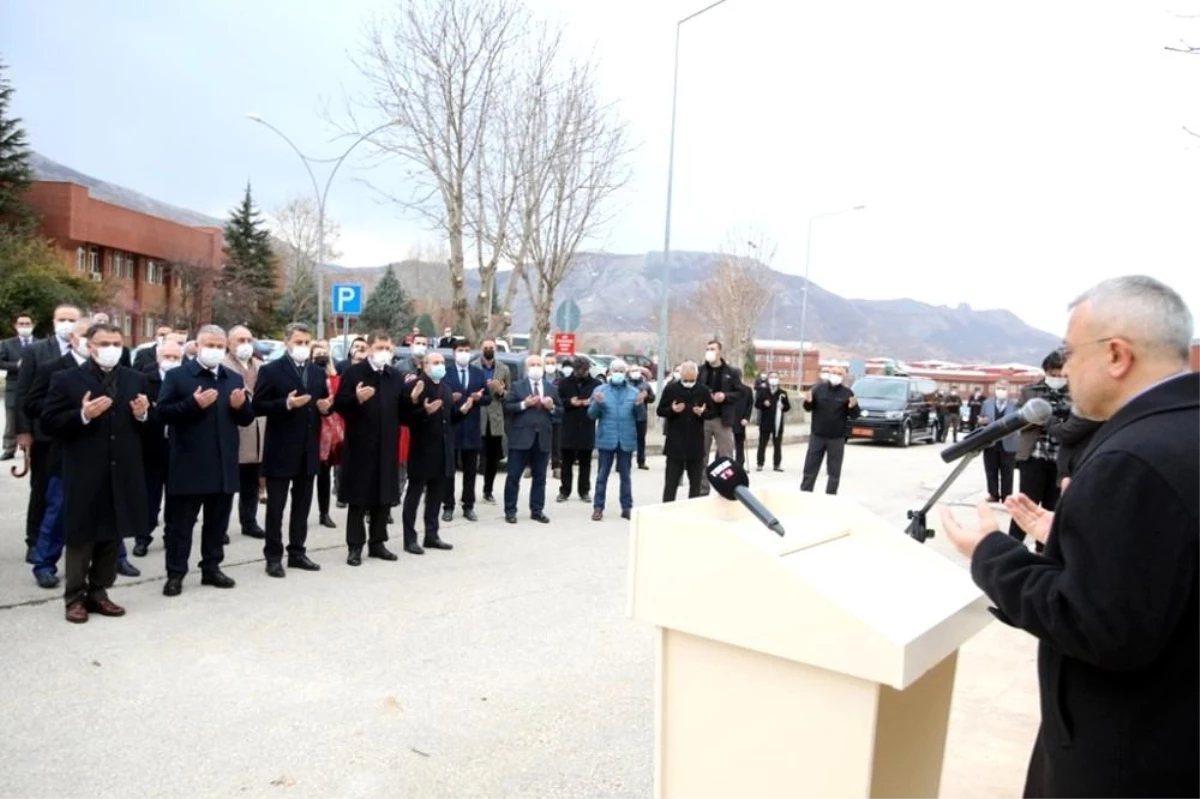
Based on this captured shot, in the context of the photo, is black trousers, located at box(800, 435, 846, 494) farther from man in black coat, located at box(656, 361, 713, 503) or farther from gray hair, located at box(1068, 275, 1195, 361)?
gray hair, located at box(1068, 275, 1195, 361)

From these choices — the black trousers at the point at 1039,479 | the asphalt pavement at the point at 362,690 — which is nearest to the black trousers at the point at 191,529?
the asphalt pavement at the point at 362,690

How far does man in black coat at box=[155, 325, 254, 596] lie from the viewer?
6965 millimetres

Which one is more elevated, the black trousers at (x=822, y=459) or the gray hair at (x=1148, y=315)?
the gray hair at (x=1148, y=315)

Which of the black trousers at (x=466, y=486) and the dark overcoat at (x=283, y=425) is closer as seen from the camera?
the dark overcoat at (x=283, y=425)

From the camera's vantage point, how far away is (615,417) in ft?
38.4

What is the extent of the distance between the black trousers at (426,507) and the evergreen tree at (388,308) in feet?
173

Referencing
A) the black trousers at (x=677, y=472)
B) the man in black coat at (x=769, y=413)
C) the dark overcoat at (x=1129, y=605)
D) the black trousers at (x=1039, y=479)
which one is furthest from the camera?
the man in black coat at (x=769, y=413)

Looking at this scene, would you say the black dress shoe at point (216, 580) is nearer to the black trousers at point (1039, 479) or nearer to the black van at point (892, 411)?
the black trousers at point (1039, 479)

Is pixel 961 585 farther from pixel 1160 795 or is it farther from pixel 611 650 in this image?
pixel 611 650

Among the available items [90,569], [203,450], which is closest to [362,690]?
[90,569]

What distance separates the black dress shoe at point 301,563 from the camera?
794cm

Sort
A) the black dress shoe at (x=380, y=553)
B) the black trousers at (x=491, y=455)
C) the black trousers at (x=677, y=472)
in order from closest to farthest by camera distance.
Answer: the black dress shoe at (x=380, y=553)
the black trousers at (x=677, y=472)
the black trousers at (x=491, y=455)

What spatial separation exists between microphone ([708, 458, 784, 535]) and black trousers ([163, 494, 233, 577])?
5.55 meters

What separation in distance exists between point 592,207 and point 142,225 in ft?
130
